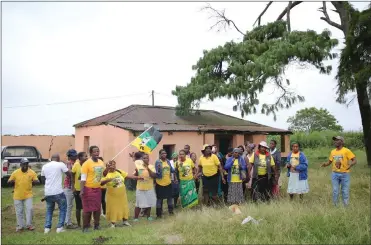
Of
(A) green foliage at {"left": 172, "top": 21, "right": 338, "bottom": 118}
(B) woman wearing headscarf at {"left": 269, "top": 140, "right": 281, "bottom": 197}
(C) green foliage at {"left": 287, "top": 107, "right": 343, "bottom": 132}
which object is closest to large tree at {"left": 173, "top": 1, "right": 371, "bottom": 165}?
(A) green foliage at {"left": 172, "top": 21, "right": 338, "bottom": 118}

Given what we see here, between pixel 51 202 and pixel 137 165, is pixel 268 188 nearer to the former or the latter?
pixel 137 165

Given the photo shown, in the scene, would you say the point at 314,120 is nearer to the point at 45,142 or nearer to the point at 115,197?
the point at 45,142

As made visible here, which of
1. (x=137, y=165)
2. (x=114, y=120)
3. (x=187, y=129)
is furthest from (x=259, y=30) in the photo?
(x=137, y=165)

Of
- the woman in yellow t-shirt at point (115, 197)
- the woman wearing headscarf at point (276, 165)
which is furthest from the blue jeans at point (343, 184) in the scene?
the woman in yellow t-shirt at point (115, 197)

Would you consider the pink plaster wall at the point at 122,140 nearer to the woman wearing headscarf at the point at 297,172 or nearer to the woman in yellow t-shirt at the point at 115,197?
the woman in yellow t-shirt at the point at 115,197

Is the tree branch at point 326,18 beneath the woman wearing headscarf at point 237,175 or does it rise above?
above

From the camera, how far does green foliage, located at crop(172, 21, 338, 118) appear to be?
15.2 meters

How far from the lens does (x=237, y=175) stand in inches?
330

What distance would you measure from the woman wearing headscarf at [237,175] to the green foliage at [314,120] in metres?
43.9

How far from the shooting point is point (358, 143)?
3036 centimetres

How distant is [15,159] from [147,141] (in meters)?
7.41

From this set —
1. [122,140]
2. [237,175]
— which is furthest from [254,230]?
[122,140]

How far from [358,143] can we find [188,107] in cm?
1922

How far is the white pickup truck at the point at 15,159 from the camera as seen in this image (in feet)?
43.2
